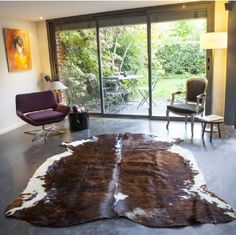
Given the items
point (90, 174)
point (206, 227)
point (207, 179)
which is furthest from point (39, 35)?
point (206, 227)

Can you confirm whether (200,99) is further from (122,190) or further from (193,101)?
(122,190)

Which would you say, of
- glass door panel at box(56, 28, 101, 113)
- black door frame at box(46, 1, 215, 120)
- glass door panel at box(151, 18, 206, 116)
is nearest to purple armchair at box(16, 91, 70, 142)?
glass door panel at box(56, 28, 101, 113)

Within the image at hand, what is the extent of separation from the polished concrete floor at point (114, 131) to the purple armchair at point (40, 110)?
31cm

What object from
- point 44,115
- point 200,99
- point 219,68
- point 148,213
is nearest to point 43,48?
point 44,115

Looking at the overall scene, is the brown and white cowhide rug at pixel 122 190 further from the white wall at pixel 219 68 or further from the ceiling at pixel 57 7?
the ceiling at pixel 57 7

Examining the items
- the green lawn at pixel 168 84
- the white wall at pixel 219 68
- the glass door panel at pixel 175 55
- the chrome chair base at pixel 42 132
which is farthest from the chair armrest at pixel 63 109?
the white wall at pixel 219 68

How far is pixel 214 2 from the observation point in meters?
4.68

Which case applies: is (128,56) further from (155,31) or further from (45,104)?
(45,104)

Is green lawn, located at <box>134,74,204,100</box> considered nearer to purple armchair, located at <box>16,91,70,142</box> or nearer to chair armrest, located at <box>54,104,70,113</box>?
chair armrest, located at <box>54,104,70,113</box>

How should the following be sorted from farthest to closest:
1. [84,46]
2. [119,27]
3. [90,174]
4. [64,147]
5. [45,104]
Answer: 1. [84,46]
2. [119,27]
3. [45,104]
4. [64,147]
5. [90,174]

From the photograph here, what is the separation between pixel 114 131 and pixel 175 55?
1982 millimetres

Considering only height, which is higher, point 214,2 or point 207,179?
point 214,2

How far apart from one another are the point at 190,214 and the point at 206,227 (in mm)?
181

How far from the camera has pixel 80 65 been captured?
6207 millimetres
